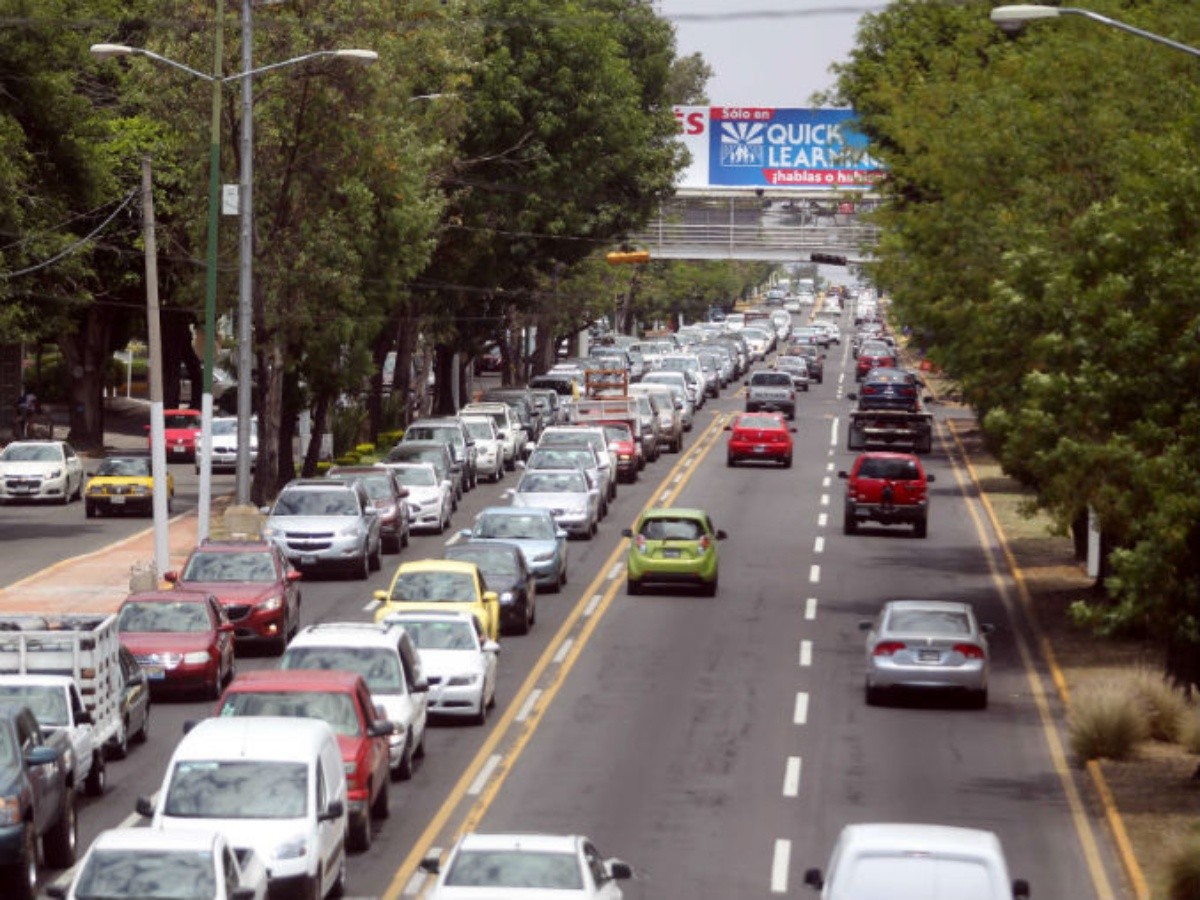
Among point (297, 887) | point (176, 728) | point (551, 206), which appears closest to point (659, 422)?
point (551, 206)

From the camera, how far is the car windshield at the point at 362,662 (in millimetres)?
28516

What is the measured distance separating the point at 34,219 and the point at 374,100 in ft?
28.0

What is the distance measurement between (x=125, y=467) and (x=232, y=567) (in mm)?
20625

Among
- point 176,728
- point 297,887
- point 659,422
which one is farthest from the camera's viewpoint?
point 659,422

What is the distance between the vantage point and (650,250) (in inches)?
4560

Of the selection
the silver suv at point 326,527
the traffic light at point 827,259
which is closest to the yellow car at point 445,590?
the silver suv at point 326,527

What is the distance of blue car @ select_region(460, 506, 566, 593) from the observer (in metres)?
44.6

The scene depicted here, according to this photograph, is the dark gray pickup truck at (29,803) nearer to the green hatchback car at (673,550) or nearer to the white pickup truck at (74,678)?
the white pickup truck at (74,678)

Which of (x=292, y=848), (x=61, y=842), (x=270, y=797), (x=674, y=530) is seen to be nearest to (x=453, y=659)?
(x=61, y=842)

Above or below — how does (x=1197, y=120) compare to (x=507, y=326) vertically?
above

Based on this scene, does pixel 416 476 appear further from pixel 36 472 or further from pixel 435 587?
pixel 435 587

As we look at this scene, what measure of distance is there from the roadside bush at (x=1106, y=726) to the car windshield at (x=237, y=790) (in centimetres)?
1214

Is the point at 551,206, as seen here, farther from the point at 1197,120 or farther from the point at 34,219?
the point at 1197,120

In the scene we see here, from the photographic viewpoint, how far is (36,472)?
60312 mm
